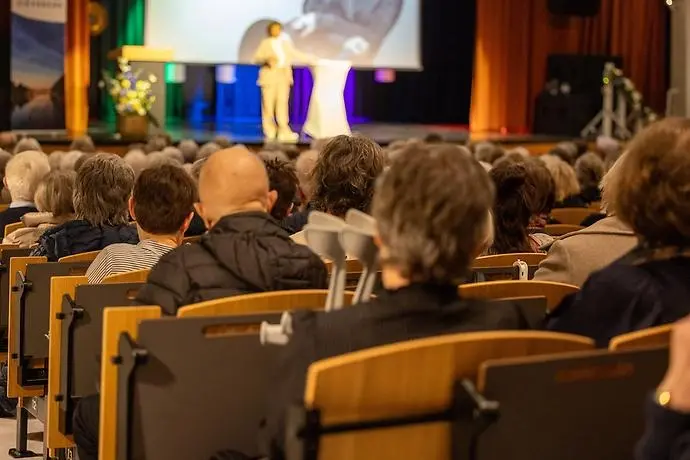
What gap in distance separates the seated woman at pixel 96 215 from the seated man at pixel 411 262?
206 centimetres

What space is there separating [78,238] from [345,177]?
0.93 meters

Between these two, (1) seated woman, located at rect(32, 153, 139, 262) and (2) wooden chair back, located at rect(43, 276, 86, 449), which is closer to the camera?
(2) wooden chair back, located at rect(43, 276, 86, 449)

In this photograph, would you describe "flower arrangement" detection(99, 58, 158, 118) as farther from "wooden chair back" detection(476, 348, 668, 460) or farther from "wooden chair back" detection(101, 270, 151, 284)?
"wooden chair back" detection(476, 348, 668, 460)

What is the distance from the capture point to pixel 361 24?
13688 mm

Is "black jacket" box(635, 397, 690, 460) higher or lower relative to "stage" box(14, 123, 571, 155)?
lower

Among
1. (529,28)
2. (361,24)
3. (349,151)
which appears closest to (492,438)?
(349,151)

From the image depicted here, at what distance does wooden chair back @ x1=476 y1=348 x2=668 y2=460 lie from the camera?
1.80 m

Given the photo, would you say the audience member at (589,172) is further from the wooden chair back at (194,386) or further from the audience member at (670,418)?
the audience member at (670,418)

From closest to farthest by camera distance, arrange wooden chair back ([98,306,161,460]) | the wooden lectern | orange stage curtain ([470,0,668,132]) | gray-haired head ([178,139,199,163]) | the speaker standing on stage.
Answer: wooden chair back ([98,306,161,460]), gray-haired head ([178,139,199,163]), the wooden lectern, the speaker standing on stage, orange stage curtain ([470,0,668,132])

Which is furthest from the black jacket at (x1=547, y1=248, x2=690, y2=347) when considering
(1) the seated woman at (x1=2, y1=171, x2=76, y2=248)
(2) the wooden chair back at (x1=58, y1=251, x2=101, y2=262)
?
(1) the seated woman at (x1=2, y1=171, x2=76, y2=248)

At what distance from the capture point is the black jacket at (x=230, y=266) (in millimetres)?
2631

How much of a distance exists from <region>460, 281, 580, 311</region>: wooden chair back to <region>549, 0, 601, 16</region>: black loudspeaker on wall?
11.8 metres

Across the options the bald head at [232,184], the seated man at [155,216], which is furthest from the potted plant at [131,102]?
the bald head at [232,184]

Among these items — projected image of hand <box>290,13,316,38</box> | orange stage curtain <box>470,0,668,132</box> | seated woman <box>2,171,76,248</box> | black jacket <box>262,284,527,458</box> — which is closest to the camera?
black jacket <box>262,284,527,458</box>
